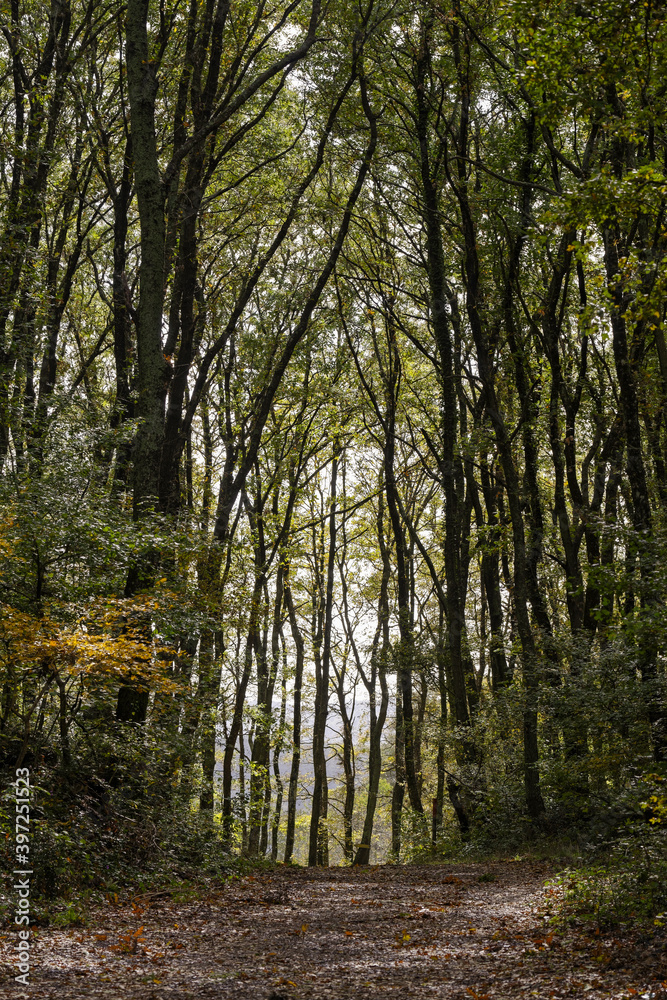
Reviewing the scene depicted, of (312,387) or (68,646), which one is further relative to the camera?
(312,387)

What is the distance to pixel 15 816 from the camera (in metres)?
6.23

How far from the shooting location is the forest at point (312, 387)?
730 cm

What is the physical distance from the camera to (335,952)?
5539mm

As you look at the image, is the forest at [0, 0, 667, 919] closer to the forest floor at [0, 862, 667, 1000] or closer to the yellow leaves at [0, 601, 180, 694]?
the yellow leaves at [0, 601, 180, 694]

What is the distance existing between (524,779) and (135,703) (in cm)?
729

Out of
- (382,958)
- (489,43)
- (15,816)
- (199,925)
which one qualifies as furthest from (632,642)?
(489,43)

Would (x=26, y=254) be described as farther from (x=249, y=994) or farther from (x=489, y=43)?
(x=249, y=994)

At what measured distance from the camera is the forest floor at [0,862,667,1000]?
4.23 meters
